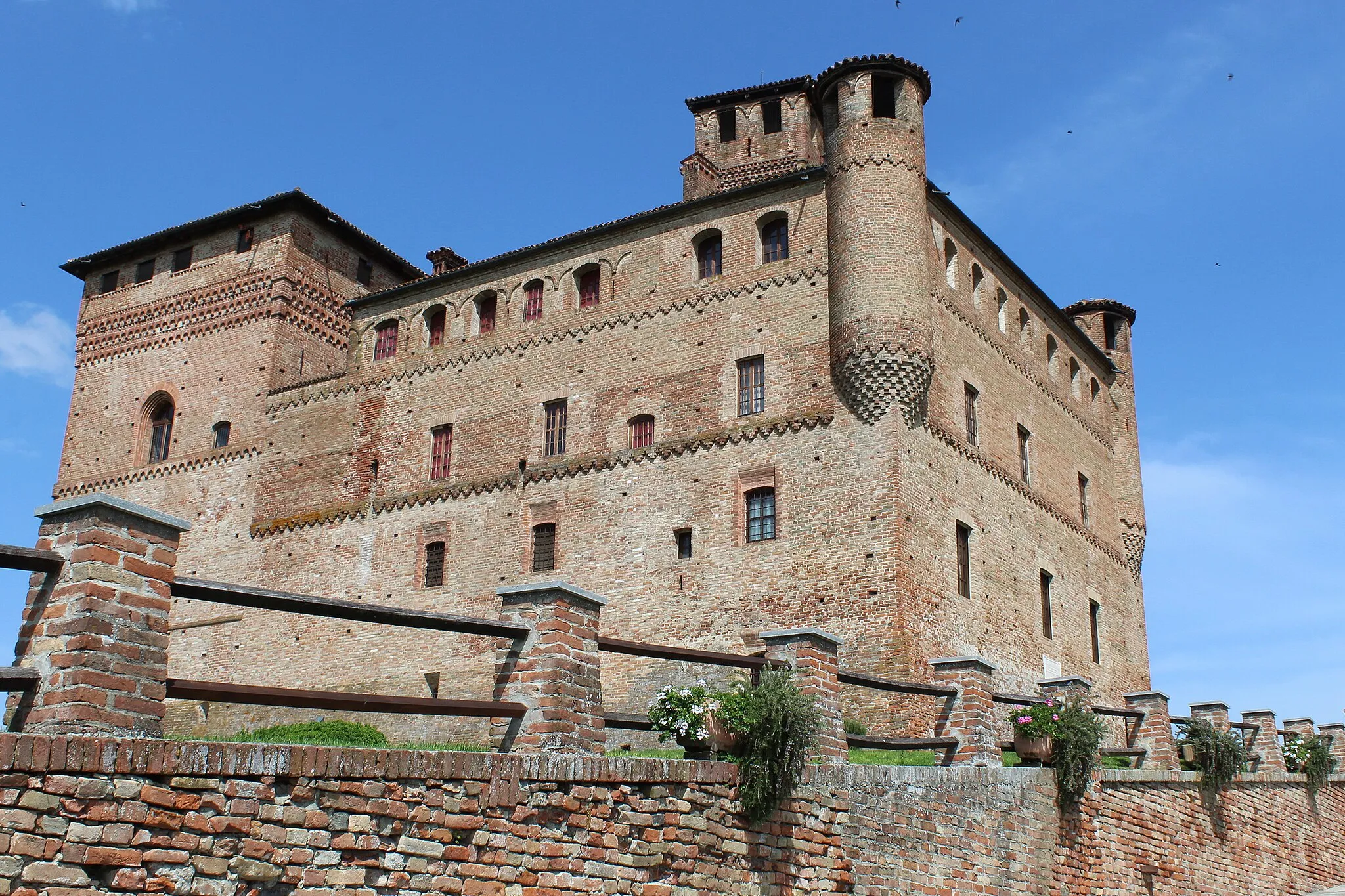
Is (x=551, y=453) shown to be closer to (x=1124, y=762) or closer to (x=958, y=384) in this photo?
(x=958, y=384)

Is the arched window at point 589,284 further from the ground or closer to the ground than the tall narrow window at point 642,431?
further from the ground

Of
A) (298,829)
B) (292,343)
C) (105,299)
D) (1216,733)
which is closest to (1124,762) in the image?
(1216,733)

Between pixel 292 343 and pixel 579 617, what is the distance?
25.2 metres

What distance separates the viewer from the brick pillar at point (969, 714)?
1423cm

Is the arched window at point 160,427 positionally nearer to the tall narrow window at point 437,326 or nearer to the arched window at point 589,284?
the tall narrow window at point 437,326

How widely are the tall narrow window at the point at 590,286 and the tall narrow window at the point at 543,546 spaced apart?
16.5 feet

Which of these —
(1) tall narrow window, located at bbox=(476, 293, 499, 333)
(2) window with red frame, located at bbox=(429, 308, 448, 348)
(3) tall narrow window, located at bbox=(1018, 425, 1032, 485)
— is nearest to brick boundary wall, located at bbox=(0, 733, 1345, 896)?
(3) tall narrow window, located at bbox=(1018, 425, 1032, 485)

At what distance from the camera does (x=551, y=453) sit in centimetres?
2798

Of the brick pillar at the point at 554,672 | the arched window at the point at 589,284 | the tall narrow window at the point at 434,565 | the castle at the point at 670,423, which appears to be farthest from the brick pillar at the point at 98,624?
the arched window at the point at 589,284

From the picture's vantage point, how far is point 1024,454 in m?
28.8

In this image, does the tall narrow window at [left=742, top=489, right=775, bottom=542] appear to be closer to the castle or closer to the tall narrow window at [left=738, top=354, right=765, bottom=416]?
the castle

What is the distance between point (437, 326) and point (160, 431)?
339 inches

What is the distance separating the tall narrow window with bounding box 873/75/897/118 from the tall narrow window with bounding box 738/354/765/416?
543 cm

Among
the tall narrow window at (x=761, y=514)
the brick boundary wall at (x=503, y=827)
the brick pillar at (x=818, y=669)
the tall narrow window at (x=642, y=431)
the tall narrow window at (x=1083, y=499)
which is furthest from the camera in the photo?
the tall narrow window at (x=1083, y=499)
